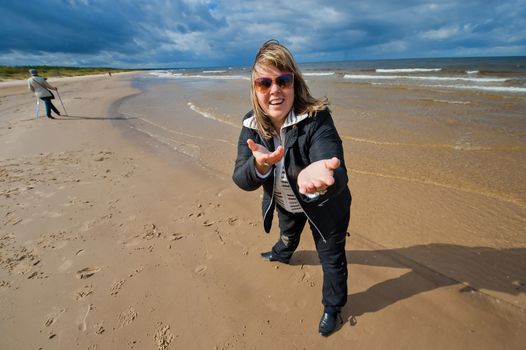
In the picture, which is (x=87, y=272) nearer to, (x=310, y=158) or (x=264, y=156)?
(x=264, y=156)

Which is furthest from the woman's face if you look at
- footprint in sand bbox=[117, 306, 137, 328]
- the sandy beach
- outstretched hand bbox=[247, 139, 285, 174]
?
footprint in sand bbox=[117, 306, 137, 328]

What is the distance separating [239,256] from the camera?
3154 mm

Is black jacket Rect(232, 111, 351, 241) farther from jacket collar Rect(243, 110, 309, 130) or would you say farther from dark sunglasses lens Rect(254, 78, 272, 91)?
dark sunglasses lens Rect(254, 78, 272, 91)

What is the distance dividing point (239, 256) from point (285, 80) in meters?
2.16

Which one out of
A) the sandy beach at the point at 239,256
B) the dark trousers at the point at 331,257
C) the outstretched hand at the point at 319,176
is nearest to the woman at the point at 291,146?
the dark trousers at the point at 331,257

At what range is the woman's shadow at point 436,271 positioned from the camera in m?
2.51

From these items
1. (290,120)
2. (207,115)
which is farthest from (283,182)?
(207,115)

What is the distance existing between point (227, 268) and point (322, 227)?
1.54 m

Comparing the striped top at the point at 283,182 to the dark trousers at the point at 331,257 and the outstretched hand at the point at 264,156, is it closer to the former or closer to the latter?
the outstretched hand at the point at 264,156

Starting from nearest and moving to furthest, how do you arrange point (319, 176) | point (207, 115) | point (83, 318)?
1. point (319, 176)
2. point (83, 318)
3. point (207, 115)

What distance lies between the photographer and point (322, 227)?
188cm

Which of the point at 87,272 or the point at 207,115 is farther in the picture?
the point at 207,115

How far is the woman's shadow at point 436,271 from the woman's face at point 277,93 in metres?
1.89

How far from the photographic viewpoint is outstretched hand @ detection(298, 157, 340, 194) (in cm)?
129
